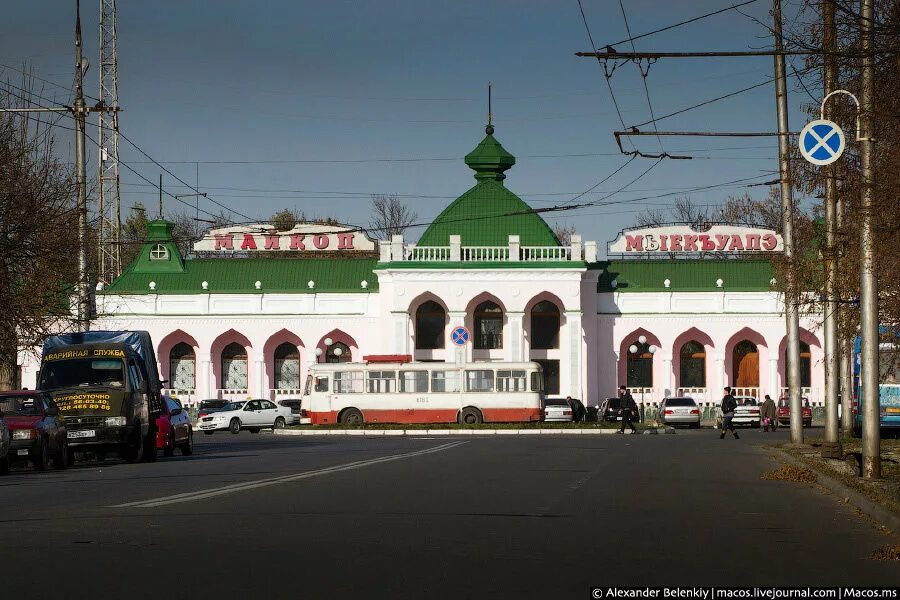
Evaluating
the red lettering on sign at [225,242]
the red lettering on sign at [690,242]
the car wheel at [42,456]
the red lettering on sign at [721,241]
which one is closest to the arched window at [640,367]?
the red lettering on sign at [690,242]

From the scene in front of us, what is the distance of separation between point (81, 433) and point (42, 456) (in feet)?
7.95

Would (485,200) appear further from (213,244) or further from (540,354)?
(213,244)

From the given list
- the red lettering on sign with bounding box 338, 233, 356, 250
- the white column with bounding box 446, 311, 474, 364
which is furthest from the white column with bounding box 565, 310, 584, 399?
the red lettering on sign with bounding box 338, 233, 356, 250

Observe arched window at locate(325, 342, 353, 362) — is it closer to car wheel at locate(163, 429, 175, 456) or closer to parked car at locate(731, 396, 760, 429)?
parked car at locate(731, 396, 760, 429)

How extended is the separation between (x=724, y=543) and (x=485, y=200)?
188 feet

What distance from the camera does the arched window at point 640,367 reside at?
232ft

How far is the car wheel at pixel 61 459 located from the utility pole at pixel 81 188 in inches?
366

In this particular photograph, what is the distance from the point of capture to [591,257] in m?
69.4

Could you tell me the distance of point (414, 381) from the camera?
5819cm

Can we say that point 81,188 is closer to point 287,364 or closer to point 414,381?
point 414,381

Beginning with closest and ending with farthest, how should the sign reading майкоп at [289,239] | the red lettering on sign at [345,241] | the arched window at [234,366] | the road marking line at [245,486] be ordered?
the road marking line at [245,486]
the arched window at [234,366]
the sign reading майкоп at [289,239]
the red lettering on sign at [345,241]

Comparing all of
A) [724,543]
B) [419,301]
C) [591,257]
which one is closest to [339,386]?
[419,301]

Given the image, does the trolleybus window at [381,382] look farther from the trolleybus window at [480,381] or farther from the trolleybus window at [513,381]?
the trolleybus window at [513,381]

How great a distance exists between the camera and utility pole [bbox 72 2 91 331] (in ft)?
126
